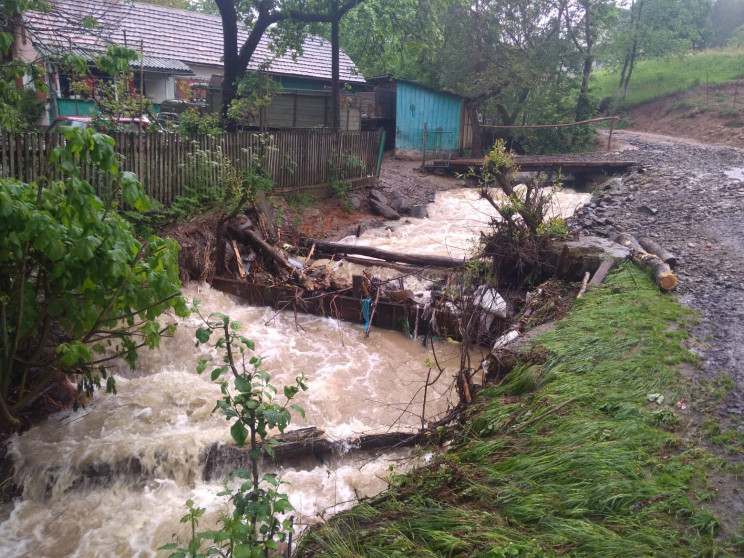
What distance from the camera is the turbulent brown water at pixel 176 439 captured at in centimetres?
450

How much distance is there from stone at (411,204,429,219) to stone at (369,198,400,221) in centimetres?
56

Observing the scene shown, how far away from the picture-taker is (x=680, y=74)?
3052cm

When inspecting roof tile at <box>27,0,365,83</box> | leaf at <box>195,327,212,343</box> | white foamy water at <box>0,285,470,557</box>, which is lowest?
white foamy water at <box>0,285,470,557</box>

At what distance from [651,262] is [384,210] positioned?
784cm

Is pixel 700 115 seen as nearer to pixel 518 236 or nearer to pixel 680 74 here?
pixel 680 74

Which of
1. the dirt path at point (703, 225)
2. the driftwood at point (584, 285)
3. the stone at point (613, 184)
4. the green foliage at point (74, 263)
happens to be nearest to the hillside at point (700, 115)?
the dirt path at point (703, 225)

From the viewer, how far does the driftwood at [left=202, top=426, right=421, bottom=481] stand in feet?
16.8

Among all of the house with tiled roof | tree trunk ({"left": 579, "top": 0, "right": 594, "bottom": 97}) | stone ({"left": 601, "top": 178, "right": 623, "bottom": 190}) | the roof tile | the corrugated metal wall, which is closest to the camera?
stone ({"left": 601, "top": 178, "right": 623, "bottom": 190})

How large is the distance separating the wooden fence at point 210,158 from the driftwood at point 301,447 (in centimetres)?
344

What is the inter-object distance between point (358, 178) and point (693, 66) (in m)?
26.0

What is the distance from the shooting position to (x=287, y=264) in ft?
30.2

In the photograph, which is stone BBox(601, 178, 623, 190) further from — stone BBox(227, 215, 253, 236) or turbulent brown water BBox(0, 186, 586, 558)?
stone BBox(227, 215, 253, 236)

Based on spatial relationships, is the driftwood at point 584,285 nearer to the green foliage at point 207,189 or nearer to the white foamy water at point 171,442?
the white foamy water at point 171,442

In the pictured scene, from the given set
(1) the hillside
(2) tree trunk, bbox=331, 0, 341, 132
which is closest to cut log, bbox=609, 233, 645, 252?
(2) tree trunk, bbox=331, 0, 341, 132
